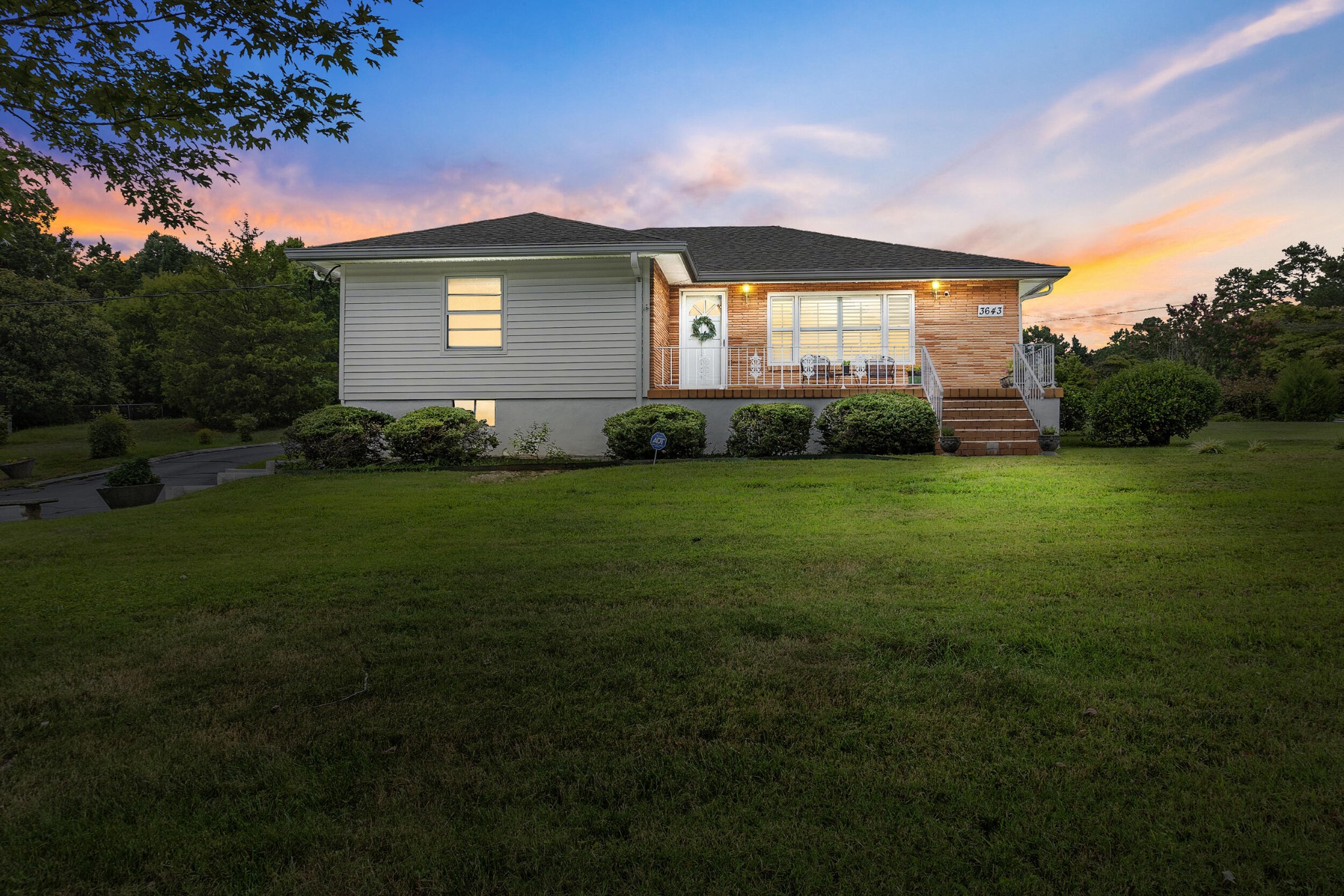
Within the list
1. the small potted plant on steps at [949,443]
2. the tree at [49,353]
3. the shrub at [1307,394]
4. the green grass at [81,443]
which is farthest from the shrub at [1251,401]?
the tree at [49,353]

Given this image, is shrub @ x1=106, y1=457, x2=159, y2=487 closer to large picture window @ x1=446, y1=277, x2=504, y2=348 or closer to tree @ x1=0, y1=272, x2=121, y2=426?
large picture window @ x1=446, y1=277, x2=504, y2=348

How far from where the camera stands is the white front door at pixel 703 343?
15.9 metres

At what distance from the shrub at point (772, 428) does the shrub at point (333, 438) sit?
643 cm

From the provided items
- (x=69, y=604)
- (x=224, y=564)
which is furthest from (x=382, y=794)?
(x=224, y=564)

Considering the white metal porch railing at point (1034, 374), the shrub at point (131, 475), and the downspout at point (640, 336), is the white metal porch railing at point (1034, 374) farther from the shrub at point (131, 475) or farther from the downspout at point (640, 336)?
the shrub at point (131, 475)

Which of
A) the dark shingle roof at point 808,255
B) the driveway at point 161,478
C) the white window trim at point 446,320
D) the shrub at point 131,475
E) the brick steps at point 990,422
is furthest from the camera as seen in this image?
the dark shingle roof at point 808,255

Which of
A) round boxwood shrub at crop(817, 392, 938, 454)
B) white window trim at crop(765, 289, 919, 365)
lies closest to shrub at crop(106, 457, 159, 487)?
round boxwood shrub at crop(817, 392, 938, 454)

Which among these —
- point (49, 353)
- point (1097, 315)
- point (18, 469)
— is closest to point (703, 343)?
point (18, 469)

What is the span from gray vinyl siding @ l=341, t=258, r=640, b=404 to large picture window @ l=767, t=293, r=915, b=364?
4.27 metres

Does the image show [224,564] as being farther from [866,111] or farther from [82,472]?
[82,472]

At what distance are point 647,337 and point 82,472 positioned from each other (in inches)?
639

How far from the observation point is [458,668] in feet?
11.2

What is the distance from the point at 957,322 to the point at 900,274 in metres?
2.01

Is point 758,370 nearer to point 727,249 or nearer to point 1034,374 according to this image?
point 727,249
